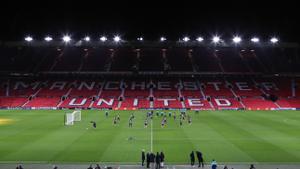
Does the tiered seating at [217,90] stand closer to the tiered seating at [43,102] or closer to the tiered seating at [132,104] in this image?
the tiered seating at [132,104]

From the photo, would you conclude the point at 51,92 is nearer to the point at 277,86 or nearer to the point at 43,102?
the point at 43,102

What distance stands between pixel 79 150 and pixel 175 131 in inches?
526

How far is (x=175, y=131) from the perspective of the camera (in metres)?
39.1

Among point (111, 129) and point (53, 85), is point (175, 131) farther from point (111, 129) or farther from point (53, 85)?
point (53, 85)

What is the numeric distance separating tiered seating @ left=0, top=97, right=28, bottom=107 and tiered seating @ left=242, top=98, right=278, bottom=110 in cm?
4496

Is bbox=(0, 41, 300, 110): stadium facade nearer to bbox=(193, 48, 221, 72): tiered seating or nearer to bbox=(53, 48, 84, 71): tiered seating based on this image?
bbox=(193, 48, 221, 72): tiered seating

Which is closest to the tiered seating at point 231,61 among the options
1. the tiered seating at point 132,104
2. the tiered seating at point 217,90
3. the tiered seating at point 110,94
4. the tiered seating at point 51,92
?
the tiered seating at point 217,90

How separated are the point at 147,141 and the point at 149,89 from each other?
4616cm

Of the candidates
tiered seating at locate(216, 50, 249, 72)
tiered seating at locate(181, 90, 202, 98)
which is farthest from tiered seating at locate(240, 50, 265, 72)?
tiered seating at locate(181, 90, 202, 98)

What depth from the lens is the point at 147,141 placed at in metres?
32.9

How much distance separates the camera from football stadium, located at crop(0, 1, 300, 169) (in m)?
37.2

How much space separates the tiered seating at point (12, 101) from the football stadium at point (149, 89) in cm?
39

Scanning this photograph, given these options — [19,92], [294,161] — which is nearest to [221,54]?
[19,92]

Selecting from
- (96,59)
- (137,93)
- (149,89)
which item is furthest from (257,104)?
(96,59)
